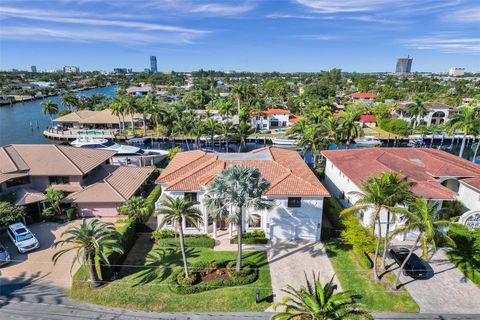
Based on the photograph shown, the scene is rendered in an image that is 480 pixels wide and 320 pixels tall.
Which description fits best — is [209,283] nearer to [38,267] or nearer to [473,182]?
[38,267]

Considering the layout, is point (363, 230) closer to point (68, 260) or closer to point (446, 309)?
point (446, 309)

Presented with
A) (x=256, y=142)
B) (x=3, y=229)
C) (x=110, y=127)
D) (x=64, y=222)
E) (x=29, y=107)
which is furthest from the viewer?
(x=29, y=107)

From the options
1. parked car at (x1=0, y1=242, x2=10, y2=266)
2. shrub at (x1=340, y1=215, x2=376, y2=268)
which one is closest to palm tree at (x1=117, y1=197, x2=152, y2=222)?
parked car at (x1=0, y1=242, x2=10, y2=266)

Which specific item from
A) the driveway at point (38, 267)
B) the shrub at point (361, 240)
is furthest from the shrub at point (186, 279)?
the shrub at point (361, 240)

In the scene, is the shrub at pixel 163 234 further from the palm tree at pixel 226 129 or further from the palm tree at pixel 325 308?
the palm tree at pixel 226 129

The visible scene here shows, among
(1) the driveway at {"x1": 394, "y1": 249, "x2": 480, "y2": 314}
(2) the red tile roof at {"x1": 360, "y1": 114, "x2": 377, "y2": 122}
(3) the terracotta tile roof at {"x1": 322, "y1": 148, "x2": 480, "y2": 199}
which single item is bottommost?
(1) the driveway at {"x1": 394, "y1": 249, "x2": 480, "y2": 314}

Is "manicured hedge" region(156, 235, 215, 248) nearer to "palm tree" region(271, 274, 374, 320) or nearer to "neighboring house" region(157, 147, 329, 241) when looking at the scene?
"neighboring house" region(157, 147, 329, 241)

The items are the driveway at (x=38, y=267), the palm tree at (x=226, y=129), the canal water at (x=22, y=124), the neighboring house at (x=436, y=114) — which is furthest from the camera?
the neighboring house at (x=436, y=114)

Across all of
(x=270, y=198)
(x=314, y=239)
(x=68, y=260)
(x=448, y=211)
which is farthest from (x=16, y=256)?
(x=448, y=211)
